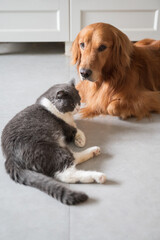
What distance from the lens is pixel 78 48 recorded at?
1885mm

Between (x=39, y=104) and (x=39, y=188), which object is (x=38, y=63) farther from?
(x=39, y=188)

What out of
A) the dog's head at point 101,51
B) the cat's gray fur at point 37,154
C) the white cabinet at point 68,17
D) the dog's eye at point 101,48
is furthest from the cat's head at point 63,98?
the white cabinet at point 68,17

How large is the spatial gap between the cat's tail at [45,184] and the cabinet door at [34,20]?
6.39ft

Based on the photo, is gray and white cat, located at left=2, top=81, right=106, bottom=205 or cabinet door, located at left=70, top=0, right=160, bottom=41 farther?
cabinet door, located at left=70, top=0, right=160, bottom=41

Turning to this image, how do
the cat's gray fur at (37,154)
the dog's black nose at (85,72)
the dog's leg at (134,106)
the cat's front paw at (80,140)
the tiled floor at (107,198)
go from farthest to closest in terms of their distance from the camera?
the dog's leg at (134,106) → the dog's black nose at (85,72) → the cat's front paw at (80,140) → the cat's gray fur at (37,154) → the tiled floor at (107,198)

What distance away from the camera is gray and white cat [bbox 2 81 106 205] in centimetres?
119

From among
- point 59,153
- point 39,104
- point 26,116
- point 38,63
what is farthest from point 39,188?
point 38,63

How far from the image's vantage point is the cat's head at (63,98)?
1.48 m

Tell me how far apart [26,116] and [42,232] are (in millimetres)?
587

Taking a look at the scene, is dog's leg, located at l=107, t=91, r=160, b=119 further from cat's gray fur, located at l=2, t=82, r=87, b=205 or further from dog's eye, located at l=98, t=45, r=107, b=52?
cat's gray fur, located at l=2, t=82, r=87, b=205

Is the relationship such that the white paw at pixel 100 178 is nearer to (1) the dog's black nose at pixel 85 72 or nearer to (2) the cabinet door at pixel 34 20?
(1) the dog's black nose at pixel 85 72

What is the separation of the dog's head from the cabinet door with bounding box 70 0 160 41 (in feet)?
3.54

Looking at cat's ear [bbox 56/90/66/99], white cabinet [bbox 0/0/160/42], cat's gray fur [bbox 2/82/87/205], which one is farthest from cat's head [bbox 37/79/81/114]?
white cabinet [bbox 0/0/160/42]

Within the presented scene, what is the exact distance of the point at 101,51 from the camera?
1732 mm
